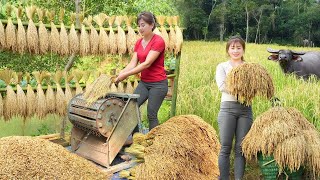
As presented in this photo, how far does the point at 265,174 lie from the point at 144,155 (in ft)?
3.45

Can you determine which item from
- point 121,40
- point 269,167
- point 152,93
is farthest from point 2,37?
point 269,167

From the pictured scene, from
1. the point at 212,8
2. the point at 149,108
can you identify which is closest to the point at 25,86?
the point at 149,108

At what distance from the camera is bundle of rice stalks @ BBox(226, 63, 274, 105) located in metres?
3.18

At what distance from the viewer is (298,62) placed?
830 cm

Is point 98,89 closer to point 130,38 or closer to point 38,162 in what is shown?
point 130,38

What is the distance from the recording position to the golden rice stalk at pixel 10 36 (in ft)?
13.2

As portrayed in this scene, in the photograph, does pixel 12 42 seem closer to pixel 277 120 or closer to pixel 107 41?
pixel 107 41

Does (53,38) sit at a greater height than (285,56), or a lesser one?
greater

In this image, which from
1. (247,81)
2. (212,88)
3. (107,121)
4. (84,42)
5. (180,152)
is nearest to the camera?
(180,152)

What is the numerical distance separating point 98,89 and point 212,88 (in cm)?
261

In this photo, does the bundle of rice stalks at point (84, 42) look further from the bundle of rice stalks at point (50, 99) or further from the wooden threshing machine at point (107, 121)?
the wooden threshing machine at point (107, 121)

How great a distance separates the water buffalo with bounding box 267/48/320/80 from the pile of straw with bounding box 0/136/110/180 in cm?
622

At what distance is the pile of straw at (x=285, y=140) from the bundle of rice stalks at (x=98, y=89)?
4.74ft

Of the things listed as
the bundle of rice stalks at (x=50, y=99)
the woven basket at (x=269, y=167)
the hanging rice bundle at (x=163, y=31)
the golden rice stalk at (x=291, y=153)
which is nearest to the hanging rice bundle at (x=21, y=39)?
the bundle of rice stalks at (x=50, y=99)
